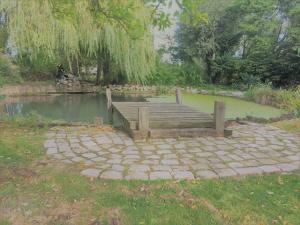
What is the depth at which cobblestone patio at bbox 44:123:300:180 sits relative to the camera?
10.1 feet

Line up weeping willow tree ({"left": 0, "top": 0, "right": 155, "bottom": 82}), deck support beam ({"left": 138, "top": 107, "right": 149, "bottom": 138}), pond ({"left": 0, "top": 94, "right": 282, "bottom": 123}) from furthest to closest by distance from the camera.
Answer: weeping willow tree ({"left": 0, "top": 0, "right": 155, "bottom": 82}), pond ({"left": 0, "top": 94, "right": 282, "bottom": 123}), deck support beam ({"left": 138, "top": 107, "right": 149, "bottom": 138})

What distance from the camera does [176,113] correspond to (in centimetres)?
552

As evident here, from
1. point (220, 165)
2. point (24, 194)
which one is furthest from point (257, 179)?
point (24, 194)

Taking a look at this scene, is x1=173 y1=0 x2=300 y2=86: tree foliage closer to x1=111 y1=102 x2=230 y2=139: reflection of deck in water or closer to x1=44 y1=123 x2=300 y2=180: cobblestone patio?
x1=111 y1=102 x2=230 y2=139: reflection of deck in water

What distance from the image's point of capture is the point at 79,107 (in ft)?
31.8

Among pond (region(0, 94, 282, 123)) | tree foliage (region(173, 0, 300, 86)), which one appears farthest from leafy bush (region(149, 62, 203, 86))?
pond (region(0, 94, 282, 123))

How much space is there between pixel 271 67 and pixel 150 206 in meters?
13.6

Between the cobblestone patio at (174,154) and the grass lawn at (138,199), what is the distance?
209mm

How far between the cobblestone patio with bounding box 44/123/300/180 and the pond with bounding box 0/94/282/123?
258 centimetres

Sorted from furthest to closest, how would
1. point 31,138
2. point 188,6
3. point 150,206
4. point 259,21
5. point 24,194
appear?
point 259,21 < point 31,138 < point 24,194 < point 150,206 < point 188,6

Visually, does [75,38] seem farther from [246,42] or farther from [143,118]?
[246,42]

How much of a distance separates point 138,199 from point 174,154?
130cm

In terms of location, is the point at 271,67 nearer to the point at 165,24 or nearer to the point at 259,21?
the point at 259,21

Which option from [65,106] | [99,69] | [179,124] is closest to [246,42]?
[99,69]
